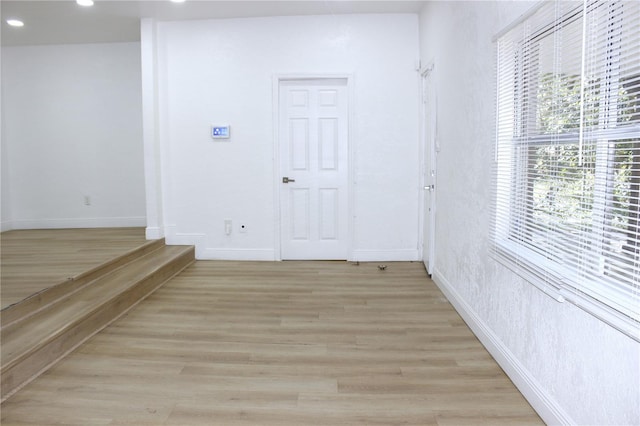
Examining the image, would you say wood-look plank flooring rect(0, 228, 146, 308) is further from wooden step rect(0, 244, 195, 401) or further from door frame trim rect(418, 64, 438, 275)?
door frame trim rect(418, 64, 438, 275)

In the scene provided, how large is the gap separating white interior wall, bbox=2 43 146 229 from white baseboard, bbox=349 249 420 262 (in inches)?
121

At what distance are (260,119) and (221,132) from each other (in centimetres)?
47

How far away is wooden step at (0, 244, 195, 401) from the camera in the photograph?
2.28m

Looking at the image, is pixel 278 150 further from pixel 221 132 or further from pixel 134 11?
pixel 134 11

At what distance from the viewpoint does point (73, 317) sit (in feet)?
9.16

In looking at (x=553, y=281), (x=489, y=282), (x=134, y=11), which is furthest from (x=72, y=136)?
(x=553, y=281)

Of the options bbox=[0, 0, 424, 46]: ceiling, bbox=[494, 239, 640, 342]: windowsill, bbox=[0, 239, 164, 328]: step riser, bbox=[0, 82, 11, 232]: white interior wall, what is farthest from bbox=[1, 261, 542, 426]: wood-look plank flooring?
bbox=[0, 82, 11, 232]: white interior wall

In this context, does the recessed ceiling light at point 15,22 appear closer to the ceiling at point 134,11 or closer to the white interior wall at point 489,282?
the ceiling at point 134,11

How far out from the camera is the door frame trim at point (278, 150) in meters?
4.77

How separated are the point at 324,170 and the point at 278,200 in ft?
2.05

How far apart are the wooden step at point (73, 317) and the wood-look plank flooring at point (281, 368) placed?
9cm

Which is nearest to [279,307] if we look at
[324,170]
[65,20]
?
[324,170]

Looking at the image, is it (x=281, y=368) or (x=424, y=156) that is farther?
(x=424, y=156)

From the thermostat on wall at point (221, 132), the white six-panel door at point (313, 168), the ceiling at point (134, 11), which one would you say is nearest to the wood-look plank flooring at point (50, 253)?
the thermostat on wall at point (221, 132)
